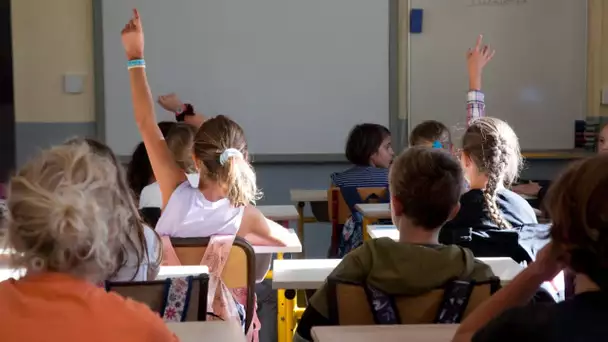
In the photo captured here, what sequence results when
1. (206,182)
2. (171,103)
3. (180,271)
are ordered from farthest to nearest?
(171,103) → (206,182) → (180,271)

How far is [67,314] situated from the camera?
122 centimetres

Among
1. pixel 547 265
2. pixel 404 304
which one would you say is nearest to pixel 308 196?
pixel 404 304

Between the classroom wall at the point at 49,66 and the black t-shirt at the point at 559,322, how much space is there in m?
4.70

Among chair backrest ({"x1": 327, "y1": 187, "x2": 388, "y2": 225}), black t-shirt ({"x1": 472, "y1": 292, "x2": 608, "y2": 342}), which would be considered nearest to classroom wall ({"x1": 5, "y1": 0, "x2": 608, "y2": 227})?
chair backrest ({"x1": 327, "y1": 187, "x2": 388, "y2": 225})

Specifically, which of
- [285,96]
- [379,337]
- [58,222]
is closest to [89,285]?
[58,222]

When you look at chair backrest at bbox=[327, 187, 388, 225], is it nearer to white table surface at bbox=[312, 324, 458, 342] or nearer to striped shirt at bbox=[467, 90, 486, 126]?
striped shirt at bbox=[467, 90, 486, 126]

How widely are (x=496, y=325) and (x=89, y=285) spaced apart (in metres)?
0.65

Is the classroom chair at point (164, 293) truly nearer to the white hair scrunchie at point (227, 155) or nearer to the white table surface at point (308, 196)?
the white hair scrunchie at point (227, 155)

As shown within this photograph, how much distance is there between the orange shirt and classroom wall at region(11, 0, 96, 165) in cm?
437

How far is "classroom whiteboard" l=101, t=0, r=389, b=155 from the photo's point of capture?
18.0 ft

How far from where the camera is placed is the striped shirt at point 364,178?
4.15 meters

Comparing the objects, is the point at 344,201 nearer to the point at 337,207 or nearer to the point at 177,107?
the point at 337,207

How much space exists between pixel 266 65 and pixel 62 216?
4.39 metres

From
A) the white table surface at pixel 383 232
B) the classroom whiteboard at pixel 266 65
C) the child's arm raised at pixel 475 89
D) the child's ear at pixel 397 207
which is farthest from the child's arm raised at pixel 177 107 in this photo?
the child's ear at pixel 397 207
